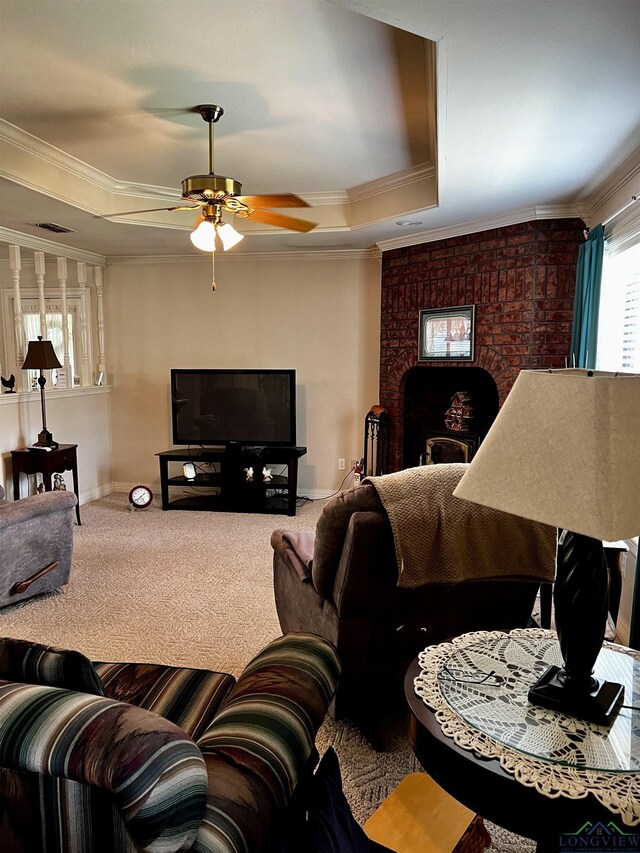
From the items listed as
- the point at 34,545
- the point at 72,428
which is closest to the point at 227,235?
the point at 34,545

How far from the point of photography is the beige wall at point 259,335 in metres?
5.81

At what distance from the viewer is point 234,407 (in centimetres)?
564

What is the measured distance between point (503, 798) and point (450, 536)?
95 cm

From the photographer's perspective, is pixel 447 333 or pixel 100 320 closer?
pixel 447 333

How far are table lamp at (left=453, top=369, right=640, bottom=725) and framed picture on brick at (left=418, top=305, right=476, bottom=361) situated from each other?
3.64 metres

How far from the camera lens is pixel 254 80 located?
2.80m

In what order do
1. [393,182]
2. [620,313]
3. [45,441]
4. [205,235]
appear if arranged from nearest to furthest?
[205,235] < [620,313] < [393,182] < [45,441]

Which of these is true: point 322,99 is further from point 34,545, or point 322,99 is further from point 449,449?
point 449,449

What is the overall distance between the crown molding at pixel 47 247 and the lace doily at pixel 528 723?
4.86 meters

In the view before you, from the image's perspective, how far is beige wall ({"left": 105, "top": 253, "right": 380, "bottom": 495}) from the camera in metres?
5.81

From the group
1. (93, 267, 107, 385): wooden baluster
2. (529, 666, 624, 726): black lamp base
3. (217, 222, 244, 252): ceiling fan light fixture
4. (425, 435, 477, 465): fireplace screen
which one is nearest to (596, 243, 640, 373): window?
(425, 435, 477, 465): fireplace screen

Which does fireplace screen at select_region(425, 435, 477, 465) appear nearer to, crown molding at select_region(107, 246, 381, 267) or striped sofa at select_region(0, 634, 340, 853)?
crown molding at select_region(107, 246, 381, 267)

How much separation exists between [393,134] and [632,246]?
1.54 metres

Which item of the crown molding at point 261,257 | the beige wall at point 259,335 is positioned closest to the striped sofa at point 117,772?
the beige wall at point 259,335
